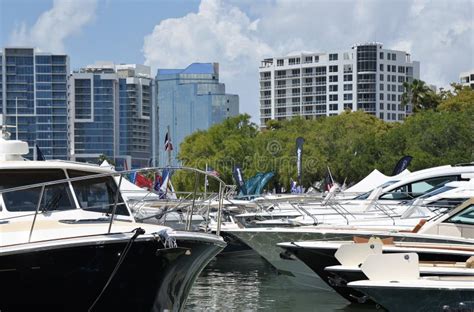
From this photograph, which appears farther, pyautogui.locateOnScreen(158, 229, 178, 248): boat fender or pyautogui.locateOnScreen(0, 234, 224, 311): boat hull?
pyautogui.locateOnScreen(158, 229, 178, 248): boat fender

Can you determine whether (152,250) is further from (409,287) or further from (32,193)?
(409,287)

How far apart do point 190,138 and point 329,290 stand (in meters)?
65.0

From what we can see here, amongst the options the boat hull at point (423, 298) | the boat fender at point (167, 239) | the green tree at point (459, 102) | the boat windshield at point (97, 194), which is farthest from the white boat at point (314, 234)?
the green tree at point (459, 102)

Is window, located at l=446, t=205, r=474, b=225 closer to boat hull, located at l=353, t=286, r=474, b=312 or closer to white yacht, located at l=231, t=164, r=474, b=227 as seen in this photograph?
white yacht, located at l=231, t=164, r=474, b=227

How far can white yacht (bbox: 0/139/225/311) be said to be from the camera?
1305cm

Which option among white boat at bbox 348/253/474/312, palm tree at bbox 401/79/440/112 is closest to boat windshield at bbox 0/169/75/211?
white boat at bbox 348/253/474/312

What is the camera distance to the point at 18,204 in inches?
580

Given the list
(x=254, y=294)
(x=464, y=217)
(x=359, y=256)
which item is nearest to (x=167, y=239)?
(x=359, y=256)

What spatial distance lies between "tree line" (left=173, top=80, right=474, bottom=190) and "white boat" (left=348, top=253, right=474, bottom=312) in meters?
46.8

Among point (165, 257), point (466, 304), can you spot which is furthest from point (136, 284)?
point (466, 304)

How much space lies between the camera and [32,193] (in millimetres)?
14828

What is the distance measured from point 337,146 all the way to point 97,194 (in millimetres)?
64978

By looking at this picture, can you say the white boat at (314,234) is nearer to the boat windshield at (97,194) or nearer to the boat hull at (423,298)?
the boat hull at (423,298)

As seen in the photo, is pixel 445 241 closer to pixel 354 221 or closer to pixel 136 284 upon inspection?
pixel 354 221
